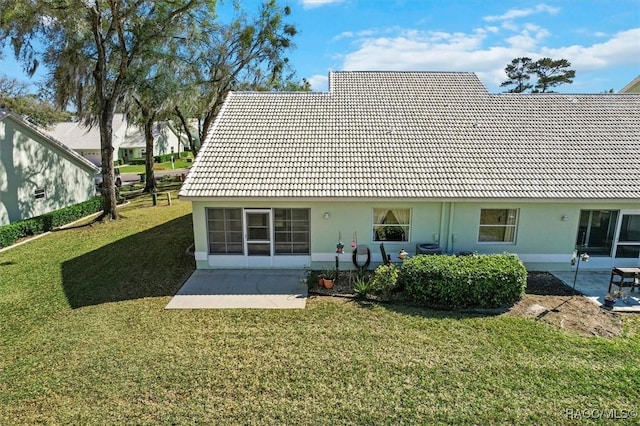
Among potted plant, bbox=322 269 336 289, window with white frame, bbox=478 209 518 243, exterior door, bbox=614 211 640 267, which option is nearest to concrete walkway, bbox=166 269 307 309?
potted plant, bbox=322 269 336 289

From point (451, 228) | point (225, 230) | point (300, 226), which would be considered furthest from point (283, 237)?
point (451, 228)

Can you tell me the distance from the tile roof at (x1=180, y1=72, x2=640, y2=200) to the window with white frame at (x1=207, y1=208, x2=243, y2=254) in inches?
33.7

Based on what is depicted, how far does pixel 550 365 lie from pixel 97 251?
49.2 ft

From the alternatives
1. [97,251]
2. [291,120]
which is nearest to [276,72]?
Result: [291,120]

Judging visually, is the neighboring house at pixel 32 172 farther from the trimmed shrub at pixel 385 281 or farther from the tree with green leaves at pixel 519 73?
the tree with green leaves at pixel 519 73

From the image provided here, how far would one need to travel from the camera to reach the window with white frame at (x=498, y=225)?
38.1 feet

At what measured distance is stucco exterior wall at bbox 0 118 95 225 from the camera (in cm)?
1692

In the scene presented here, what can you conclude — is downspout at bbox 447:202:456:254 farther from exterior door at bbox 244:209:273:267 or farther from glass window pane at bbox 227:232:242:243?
glass window pane at bbox 227:232:242:243

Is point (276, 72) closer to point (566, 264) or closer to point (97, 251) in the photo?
point (97, 251)

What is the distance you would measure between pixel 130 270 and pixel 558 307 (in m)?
12.6

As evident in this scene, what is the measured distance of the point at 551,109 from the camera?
14.4 meters

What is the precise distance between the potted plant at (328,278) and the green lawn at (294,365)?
0.68 m

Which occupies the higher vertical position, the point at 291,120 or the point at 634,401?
the point at 291,120

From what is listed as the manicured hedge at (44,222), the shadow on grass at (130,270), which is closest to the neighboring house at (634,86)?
the shadow on grass at (130,270)
